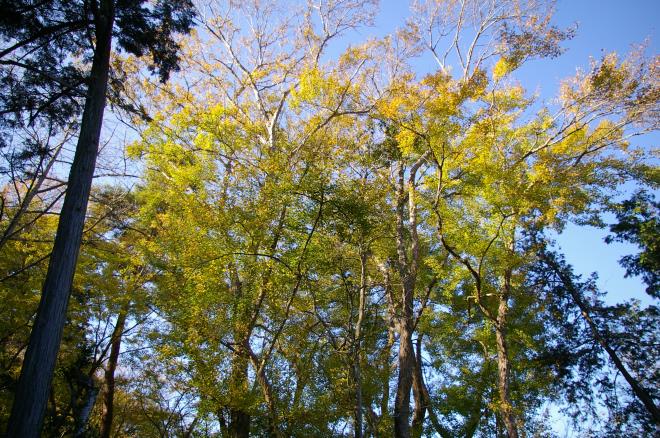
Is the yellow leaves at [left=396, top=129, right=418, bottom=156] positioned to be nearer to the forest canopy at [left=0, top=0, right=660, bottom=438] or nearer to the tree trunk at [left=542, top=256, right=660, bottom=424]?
the forest canopy at [left=0, top=0, right=660, bottom=438]

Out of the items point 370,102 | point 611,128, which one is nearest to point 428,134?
point 370,102

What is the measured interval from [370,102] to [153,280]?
7.81m

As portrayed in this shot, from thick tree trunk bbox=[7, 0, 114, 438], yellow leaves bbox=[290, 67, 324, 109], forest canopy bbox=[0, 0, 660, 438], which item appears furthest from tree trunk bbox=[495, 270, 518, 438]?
thick tree trunk bbox=[7, 0, 114, 438]

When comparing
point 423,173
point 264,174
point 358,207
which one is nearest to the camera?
point 358,207

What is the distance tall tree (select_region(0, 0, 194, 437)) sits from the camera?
4223mm

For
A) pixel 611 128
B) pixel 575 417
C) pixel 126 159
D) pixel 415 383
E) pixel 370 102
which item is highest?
pixel 370 102

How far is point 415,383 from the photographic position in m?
11.9

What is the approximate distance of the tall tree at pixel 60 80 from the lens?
13.9 ft

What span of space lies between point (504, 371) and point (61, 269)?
350 inches

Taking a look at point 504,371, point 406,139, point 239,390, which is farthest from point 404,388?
point 406,139

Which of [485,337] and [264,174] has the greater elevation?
[264,174]

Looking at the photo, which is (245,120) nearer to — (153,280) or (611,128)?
(153,280)

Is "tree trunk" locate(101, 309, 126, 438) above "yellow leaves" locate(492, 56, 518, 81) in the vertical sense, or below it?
below

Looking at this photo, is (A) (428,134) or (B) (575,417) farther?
(B) (575,417)
